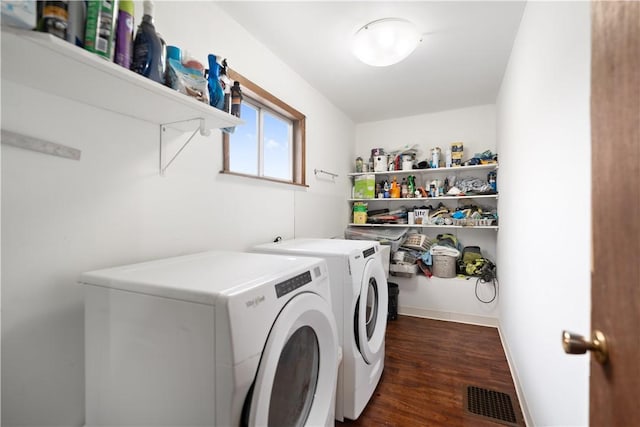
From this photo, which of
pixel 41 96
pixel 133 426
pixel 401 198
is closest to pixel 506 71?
pixel 401 198

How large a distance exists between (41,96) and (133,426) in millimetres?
1106

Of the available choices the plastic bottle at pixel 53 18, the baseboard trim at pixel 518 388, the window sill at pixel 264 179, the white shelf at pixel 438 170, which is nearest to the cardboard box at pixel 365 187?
the white shelf at pixel 438 170

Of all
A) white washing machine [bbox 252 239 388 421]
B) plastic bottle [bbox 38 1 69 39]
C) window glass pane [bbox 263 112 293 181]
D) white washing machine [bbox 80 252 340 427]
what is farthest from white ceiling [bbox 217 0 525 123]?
white washing machine [bbox 80 252 340 427]

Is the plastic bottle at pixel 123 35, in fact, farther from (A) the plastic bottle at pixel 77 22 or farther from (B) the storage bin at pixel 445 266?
(B) the storage bin at pixel 445 266

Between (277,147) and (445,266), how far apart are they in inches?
88.2

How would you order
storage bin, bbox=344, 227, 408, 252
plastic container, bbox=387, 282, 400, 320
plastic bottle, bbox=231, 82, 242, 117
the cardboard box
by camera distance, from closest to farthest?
plastic bottle, bbox=231, 82, 242, 117, plastic container, bbox=387, 282, 400, 320, storage bin, bbox=344, 227, 408, 252, the cardboard box

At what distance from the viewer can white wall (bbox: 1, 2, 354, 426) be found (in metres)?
0.90

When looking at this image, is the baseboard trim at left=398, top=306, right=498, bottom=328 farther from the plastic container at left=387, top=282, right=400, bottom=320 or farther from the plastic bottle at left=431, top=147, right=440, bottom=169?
the plastic bottle at left=431, top=147, right=440, bottom=169

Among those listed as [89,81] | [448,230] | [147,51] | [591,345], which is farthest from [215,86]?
[448,230]

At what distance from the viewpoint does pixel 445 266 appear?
3125 millimetres

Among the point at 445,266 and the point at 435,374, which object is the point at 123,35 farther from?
the point at 445,266

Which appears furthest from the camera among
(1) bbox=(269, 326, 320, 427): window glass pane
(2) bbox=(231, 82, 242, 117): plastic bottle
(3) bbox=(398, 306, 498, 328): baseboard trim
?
(3) bbox=(398, 306, 498, 328): baseboard trim

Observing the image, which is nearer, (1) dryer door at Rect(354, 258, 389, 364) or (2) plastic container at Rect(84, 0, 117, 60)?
(2) plastic container at Rect(84, 0, 117, 60)

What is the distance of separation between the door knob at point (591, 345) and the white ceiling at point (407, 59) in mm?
1816
